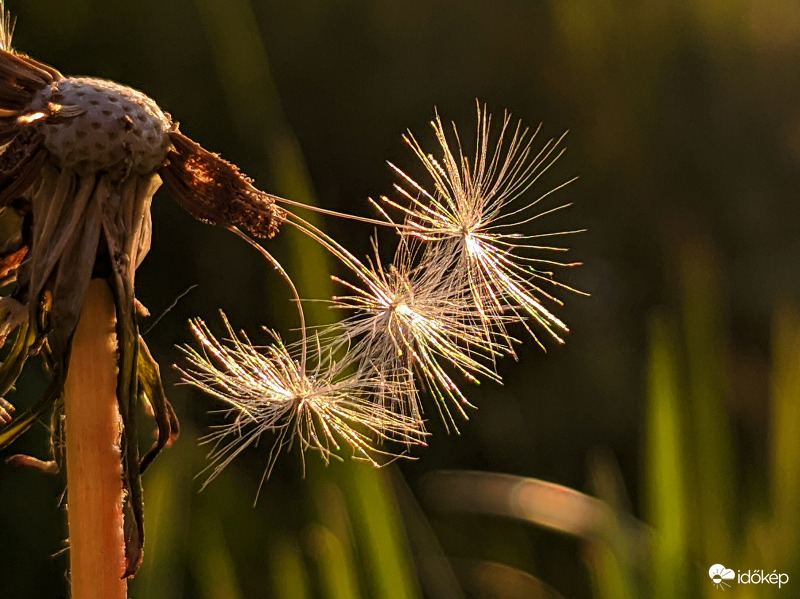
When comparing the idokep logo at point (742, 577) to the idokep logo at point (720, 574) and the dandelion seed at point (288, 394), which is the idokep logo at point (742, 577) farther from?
the dandelion seed at point (288, 394)

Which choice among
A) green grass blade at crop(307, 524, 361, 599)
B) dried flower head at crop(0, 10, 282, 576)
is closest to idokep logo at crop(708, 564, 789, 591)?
green grass blade at crop(307, 524, 361, 599)

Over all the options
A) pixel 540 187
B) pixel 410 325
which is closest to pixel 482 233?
pixel 410 325

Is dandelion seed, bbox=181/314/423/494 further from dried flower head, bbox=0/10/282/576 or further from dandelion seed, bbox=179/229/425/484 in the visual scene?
dried flower head, bbox=0/10/282/576

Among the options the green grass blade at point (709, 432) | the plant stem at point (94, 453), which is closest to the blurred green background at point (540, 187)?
the green grass blade at point (709, 432)

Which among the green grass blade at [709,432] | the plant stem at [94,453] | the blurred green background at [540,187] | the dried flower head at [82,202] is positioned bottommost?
the plant stem at [94,453]

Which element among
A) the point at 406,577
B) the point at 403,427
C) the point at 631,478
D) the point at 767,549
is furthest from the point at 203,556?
the point at 631,478
